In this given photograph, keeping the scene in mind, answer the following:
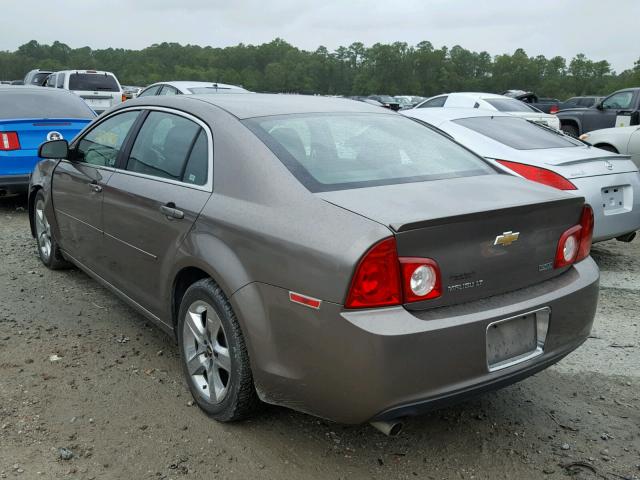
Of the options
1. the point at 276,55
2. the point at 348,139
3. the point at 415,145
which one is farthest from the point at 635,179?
the point at 276,55

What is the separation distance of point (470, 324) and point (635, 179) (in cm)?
421

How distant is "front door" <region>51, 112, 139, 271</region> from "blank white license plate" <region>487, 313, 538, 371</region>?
8.52 ft

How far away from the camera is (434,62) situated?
370 feet

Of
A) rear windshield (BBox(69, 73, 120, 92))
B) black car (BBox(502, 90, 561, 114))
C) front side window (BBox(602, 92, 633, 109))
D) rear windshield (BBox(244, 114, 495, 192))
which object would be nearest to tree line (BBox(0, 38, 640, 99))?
black car (BBox(502, 90, 561, 114))

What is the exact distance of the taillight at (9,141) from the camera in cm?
723

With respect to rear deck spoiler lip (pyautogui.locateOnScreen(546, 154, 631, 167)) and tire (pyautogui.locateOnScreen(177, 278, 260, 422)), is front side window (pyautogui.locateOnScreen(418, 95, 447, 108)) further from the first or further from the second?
tire (pyautogui.locateOnScreen(177, 278, 260, 422))

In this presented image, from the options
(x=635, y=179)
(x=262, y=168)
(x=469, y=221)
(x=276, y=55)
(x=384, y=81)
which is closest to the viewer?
(x=469, y=221)

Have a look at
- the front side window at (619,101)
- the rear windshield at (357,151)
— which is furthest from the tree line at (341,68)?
the rear windshield at (357,151)

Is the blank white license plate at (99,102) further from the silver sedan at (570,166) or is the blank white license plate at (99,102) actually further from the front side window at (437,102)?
the silver sedan at (570,166)

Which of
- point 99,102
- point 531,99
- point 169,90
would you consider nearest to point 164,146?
point 169,90

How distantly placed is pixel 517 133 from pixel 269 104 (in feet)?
11.2

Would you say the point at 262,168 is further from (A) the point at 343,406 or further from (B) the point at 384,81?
(B) the point at 384,81

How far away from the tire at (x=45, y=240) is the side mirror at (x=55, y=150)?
0.85m

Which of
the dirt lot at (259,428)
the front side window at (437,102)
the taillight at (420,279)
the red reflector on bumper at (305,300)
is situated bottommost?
the dirt lot at (259,428)
